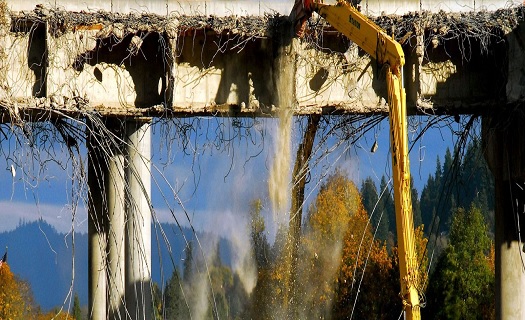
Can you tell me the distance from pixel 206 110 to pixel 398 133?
354cm

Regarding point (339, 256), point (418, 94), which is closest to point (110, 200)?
point (418, 94)

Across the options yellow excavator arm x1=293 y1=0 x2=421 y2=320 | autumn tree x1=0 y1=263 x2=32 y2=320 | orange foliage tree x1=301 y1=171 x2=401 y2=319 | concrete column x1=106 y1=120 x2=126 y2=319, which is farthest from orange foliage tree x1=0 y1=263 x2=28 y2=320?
yellow excavator arm x1=293 y1=0 x2=421 y2=320

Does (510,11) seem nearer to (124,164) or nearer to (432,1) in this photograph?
(432,1)

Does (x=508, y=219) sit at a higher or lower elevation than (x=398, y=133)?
lower

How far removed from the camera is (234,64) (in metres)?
19.2

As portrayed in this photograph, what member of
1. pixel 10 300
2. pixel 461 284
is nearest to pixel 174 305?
pixel 10 300

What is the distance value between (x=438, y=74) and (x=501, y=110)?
3.71ft

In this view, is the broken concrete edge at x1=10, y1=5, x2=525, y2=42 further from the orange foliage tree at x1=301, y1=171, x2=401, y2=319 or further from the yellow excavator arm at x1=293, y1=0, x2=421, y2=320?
the orange foliage tree at x1=301, y1=171, x2=401, y2=319

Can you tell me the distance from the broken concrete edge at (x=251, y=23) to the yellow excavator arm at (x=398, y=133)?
1053 millimetres

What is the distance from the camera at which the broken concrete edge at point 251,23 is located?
18250 millimetres

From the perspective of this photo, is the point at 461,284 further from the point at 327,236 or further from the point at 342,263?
the point at 327,236

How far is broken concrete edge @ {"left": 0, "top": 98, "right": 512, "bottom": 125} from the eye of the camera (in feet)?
58.9

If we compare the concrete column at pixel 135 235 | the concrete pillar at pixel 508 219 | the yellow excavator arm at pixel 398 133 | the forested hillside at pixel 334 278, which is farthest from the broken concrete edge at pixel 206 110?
the forested hillside at pixel 334 278

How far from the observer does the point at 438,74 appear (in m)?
19.5
